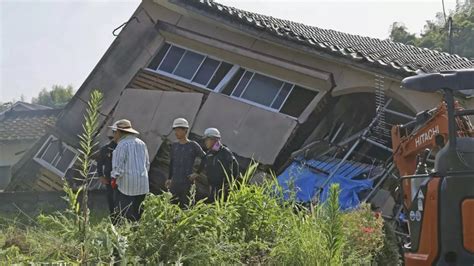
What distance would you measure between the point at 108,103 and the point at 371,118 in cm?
620

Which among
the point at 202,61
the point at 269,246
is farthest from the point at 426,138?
the point at 202,61

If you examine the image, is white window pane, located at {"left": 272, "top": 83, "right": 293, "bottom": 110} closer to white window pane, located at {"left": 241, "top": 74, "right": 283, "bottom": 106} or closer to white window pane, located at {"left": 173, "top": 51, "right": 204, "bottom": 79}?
white window pane, located at {"left": 241, "top": 74, "right": 283, "bottom": 106}

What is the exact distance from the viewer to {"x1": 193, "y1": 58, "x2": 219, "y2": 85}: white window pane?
13.4m

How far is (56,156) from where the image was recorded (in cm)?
1560

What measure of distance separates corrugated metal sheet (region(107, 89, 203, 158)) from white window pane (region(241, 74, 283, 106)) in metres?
1.07

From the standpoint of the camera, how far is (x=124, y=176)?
22.6 ft

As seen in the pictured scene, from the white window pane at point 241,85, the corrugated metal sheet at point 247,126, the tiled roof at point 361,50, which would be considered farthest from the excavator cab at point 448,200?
the white window pane at point 241,85

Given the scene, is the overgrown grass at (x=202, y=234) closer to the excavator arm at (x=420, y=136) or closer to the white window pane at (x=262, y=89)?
the excavator arm at (x=420, y=136)

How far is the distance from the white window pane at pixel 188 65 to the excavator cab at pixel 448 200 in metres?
9.40

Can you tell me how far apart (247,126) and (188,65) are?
2347 mm

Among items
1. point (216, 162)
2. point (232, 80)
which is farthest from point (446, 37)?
point (216, 162)

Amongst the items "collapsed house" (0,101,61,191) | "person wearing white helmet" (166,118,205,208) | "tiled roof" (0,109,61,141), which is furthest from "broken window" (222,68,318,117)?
"tiled roof" (0,109,61,141)

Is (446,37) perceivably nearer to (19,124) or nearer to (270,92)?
(19,124)

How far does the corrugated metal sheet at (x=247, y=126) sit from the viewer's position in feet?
39.2
